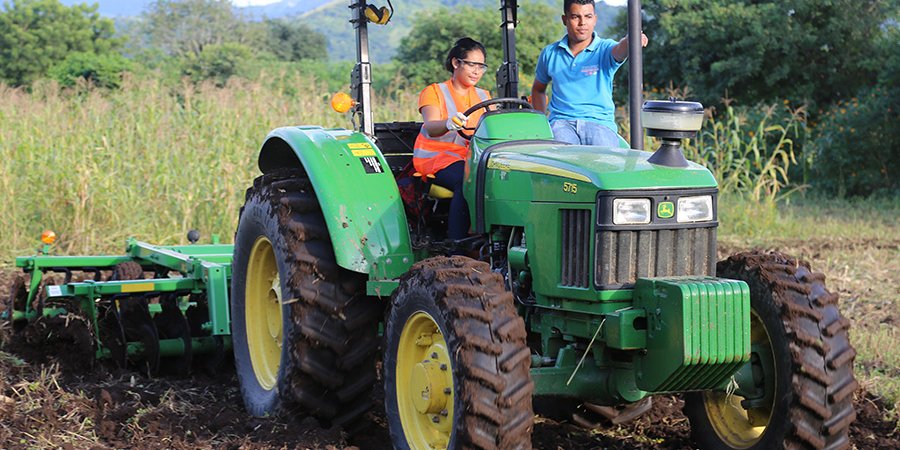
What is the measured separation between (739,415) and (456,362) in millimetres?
1417

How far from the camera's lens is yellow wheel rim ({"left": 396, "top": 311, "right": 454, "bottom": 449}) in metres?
4.27

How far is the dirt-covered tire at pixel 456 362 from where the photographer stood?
3.92 meters

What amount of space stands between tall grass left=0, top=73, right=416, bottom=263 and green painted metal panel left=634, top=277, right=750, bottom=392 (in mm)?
6289

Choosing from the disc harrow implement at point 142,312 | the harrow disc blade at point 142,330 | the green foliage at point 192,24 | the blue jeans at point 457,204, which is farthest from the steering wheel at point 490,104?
the green foliage at point 192,24

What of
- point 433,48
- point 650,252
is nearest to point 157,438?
point 650,252

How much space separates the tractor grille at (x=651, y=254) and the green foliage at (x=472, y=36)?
36.9ft

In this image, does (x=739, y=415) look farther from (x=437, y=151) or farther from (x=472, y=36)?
(x=472, y=36)

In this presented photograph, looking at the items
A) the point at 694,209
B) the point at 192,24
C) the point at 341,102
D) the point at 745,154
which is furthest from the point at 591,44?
the point at 192,24

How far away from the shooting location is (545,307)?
180 inches

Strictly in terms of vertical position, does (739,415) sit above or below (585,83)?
below

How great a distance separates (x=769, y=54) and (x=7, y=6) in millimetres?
27115

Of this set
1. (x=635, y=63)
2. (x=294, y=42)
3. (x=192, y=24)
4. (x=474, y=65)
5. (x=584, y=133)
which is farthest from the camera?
(x=294, y=42)

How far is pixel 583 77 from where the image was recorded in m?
5.70

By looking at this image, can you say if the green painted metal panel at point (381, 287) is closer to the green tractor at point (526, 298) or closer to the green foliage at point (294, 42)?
the green tractor at point (526, 298)
